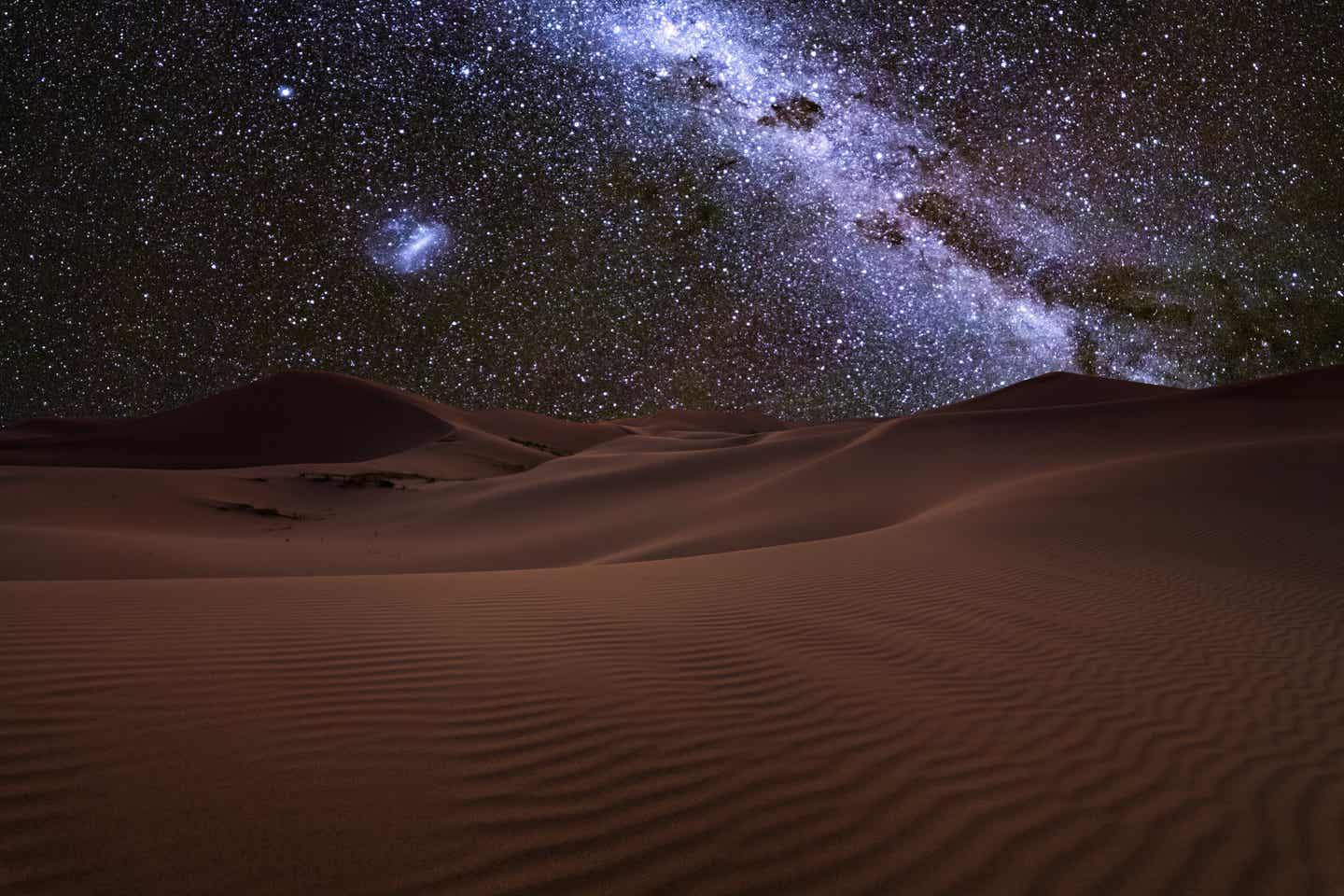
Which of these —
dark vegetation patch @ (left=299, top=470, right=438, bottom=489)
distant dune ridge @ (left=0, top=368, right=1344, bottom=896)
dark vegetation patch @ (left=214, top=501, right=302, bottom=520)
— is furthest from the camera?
dark vegetation patch @ (left=299, top=470, right=438, bottom=489)

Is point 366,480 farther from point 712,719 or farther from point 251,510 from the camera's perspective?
point 712,719

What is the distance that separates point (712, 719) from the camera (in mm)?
3064

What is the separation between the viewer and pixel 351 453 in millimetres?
34094

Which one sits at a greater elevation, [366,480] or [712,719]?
[366,480]

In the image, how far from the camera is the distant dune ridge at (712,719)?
2098mm

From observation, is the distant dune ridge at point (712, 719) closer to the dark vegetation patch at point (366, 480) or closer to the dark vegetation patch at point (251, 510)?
the dark vegetation patch at point (251, 510)

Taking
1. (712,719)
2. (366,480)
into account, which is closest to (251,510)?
(366,480)

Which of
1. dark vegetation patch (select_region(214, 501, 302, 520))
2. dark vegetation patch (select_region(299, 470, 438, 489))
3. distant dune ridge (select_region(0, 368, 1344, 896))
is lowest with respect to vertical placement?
distant dune ridge (select_region(0, 368, 1344, 896))

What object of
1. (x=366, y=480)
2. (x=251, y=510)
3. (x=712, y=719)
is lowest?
(x=712, y=719)

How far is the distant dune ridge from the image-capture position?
82.6 inches

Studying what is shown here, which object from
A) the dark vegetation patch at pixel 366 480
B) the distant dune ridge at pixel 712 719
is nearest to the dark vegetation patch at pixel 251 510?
the dark vegetation patch at pixel 366 480

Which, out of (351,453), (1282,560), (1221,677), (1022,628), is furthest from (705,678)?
(351,453)

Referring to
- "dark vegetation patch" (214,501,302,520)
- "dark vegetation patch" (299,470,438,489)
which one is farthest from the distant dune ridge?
"dark vegetation patch" (299,470,438,489)

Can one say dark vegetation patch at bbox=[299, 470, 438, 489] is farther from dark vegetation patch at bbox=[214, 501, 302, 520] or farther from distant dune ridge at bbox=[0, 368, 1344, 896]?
distant dune ridge at bbox=[0, 368, 1344, 896]
